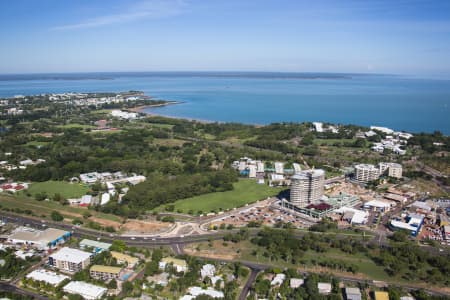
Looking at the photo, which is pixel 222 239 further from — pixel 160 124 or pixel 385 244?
pixel 160 124

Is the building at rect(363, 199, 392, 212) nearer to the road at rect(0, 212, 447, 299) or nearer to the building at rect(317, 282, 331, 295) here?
the road at rect(0, 212, 447, 299)

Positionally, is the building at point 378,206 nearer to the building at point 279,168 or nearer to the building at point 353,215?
the building at point 353,215

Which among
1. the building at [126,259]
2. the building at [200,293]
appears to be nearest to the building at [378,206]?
the building at [200,293]

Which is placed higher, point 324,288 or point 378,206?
→ point 378,206

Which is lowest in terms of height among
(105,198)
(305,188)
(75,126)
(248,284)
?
(248,284)

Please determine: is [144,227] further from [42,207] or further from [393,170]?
[393,170]

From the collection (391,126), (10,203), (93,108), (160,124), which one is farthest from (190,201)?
(93,108)

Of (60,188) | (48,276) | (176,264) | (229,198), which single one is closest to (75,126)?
(60,188)
